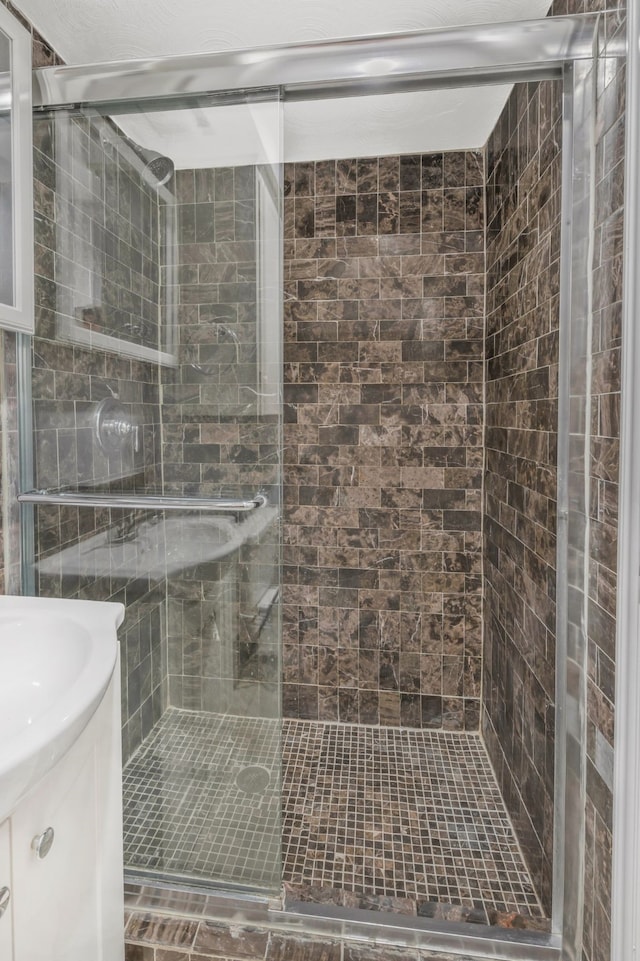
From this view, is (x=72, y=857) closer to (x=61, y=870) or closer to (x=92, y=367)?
(x=61, y=870)

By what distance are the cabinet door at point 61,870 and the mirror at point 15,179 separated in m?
1.03

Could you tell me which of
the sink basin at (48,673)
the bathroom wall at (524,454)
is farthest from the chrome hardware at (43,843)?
the bathroom wall at (524,454)

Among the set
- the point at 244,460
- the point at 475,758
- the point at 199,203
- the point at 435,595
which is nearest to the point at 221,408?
the point at 244,460

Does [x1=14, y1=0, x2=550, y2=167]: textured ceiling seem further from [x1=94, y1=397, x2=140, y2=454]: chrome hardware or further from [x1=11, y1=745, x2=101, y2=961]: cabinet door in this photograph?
[x1=11, y1=745, x2=101, y2=961]: cabinet door

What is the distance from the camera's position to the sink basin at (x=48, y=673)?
2.23ft

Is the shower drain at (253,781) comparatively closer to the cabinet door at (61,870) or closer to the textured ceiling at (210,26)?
the cabinet door at (61,870)

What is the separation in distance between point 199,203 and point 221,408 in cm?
53

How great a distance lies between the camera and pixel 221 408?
141cm

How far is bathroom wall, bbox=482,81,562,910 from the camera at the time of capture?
1463 mm

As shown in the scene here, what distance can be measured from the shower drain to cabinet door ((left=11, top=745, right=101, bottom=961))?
0.46 meters

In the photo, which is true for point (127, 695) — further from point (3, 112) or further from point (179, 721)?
point (3, 112)

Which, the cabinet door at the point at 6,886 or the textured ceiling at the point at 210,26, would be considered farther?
the textured ceiling at the point at 210,26

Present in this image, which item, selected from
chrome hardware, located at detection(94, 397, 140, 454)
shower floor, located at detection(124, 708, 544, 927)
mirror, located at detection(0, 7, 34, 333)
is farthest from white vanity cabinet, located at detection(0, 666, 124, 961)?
mirror, located at detection(0, 7, 34, 333)

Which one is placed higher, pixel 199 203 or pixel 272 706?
pixel 199 203
